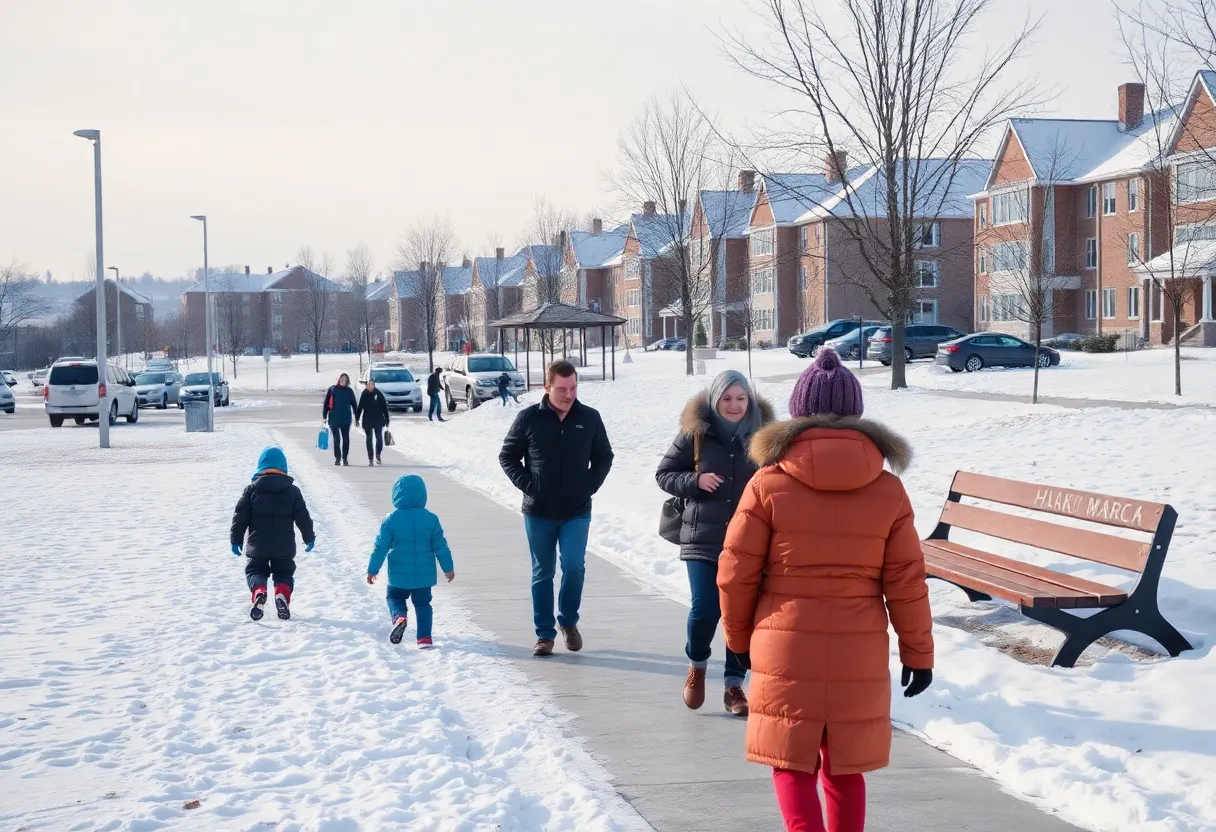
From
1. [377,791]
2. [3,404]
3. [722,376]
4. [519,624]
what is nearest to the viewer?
[377,791]

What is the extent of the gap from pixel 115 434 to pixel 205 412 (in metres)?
2.32

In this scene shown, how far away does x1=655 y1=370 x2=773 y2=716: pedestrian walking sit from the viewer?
20.5 feet

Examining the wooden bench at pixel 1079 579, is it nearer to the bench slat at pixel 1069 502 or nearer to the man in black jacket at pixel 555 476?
the bench slat at pixel 1069 502

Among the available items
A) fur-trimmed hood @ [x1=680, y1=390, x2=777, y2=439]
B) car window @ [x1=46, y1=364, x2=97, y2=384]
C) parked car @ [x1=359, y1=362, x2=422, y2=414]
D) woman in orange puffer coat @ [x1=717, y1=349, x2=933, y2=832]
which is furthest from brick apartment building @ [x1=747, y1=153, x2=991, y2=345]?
woman in orange puffer coat @ [x1=717, y1=349, x2=933, y2=832]

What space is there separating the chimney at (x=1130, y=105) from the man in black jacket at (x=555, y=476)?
5479cm

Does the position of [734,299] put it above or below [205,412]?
above

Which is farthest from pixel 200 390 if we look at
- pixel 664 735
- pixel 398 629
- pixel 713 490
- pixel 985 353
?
pixel 664 735

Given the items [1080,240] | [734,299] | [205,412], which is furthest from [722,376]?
[734,299]

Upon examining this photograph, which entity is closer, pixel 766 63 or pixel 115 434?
pixel 766 63

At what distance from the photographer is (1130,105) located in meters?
56.3

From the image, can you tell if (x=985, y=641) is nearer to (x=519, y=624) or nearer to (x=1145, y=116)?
(x=519, y=624)

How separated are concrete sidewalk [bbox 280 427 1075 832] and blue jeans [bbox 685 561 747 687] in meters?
0.24

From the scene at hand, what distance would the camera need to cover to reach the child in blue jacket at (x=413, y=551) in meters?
7.77

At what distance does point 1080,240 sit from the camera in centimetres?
5406
